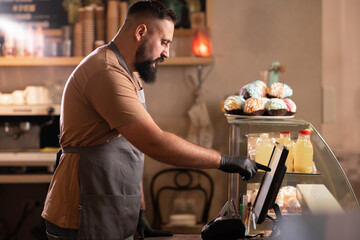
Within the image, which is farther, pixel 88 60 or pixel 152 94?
pixel 152 94

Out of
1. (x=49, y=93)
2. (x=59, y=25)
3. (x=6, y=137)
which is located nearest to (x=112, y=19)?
(x=59, y=25)

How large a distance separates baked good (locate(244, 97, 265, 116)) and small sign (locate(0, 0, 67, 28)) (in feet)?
8.12

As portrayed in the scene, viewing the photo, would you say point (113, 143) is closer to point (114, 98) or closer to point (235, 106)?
point (114, 98)

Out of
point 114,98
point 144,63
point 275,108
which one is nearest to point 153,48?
point 144,63

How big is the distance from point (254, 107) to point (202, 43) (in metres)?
1.89

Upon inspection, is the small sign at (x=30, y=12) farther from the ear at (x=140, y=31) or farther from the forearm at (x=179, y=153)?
the forearm at (x=179, y=153)

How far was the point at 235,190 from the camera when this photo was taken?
203 centimetres

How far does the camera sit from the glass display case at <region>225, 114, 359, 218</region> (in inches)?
72.0

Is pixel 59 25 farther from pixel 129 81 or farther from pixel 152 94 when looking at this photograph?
pixel 129 81

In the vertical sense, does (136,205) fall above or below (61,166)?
below

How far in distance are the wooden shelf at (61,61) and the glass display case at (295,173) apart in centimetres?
190

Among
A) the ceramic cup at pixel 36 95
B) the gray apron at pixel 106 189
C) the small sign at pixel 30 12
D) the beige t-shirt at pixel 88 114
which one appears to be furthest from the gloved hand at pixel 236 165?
the small sign at pixel 30 12

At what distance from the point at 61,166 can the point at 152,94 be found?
2.28m

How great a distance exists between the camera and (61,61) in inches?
154
